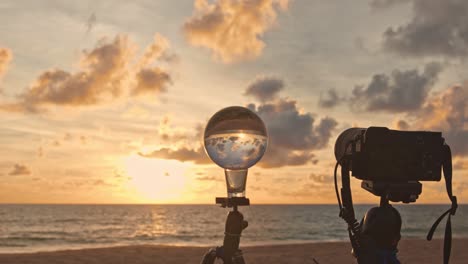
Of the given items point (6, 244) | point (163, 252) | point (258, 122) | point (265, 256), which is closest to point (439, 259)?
point (265, 256)

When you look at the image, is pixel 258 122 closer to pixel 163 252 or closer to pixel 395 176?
pixel 395 176

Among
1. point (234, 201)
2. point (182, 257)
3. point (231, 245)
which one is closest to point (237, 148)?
point (234, 201)

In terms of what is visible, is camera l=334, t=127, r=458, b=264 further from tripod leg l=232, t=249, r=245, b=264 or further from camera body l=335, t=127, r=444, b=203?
tripod leg l=232, t=249, r=245, b=264

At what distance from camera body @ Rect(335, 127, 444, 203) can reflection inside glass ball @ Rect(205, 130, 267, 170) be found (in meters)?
0.83

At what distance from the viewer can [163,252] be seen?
1797cm

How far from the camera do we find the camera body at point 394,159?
91.2 inches

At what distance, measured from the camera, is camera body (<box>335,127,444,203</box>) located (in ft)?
7.60

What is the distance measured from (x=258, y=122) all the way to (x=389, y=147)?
1.00 m

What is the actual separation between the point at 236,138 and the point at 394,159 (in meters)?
1.04

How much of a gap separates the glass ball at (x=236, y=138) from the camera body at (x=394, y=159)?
0.84m

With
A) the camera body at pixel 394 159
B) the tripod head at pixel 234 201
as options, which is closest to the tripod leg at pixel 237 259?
the tripod head at pixel 234 201

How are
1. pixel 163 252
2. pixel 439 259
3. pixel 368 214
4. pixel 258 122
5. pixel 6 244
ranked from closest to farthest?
Result: pixel 368 214 → pixel 258 122 → pixel 439 259 → pixel 163 252 → pixel 6 244

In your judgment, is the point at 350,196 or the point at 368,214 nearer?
the point at 350,196

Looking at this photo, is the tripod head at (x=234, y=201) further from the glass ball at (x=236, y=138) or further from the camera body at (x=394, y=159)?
the camera body at (x=394, y=159)
